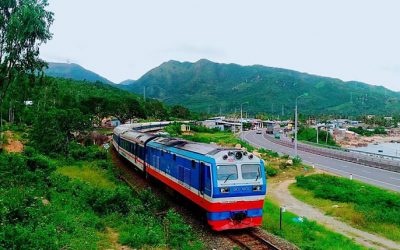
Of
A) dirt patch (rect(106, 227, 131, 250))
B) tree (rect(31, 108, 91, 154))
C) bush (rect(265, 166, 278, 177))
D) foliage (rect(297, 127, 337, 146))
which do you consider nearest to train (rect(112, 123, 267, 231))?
dirt patch (rect(106, 227, 131, 250))

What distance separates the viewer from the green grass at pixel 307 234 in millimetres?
14977

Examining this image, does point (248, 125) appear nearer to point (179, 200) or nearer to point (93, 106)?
point (93, 106)

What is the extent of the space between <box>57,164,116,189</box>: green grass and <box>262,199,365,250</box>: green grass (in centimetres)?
1300

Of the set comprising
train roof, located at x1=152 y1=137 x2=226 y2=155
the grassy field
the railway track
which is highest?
train roof, located at x1=152 y1=137 x2=226 y2=155

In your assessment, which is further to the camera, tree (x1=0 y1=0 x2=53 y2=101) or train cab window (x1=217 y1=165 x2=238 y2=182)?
tree (x1=0 y1=0 x2=53 y2=101)

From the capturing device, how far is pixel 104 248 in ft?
43.9

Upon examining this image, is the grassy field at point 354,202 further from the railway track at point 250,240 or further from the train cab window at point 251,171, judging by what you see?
the train cab window at point 251,171

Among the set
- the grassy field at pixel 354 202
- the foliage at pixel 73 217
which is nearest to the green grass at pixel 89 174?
the foliage at pixel 73 217

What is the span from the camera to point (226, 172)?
15805 mm

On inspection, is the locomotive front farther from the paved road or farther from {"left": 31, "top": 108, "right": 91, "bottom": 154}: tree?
{"left": 31, "top": 108, "right": 91, "bottom": 154}: tree

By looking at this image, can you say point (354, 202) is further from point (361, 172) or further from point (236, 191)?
point (361, 172)

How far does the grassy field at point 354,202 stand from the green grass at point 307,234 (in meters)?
3.00

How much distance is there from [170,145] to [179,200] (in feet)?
11.2

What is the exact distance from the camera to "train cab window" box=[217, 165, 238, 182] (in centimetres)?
1562
